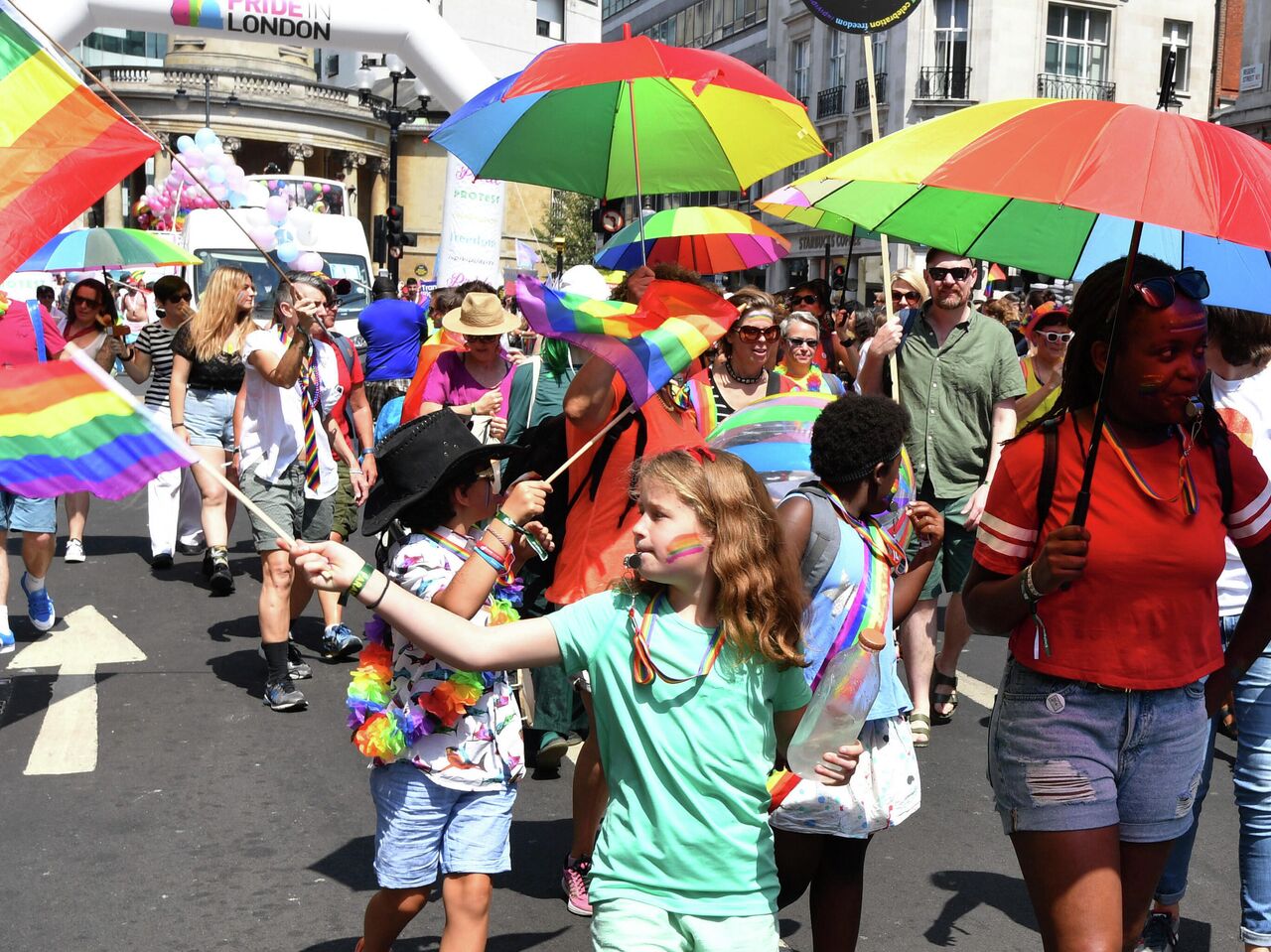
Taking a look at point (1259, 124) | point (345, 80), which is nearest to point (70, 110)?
point (1259, 124)

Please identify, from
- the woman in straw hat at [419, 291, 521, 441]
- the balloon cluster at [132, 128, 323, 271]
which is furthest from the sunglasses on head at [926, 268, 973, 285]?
the balloon cluster at [132, 128, 323, 271]

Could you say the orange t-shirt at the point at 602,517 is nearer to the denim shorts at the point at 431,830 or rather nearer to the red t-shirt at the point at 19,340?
the denim shorts at the point at 431,830

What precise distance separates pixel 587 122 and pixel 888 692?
3.09 meters

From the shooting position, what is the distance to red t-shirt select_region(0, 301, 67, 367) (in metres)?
3.95

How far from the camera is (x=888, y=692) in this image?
365cm

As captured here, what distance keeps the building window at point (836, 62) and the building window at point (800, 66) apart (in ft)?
5.26

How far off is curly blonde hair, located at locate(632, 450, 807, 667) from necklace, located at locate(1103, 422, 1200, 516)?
77 cm

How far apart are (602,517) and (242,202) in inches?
474

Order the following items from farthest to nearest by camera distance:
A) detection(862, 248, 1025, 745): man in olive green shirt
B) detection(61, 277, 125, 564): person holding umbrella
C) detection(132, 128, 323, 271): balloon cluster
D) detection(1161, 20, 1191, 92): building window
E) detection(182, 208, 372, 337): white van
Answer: detection(1161, 20, 1191, 92): building window, detection(182, 208, 372, 337): white van, detection(132, 128, 323, 271): balloon cluster, detection(61, 277, 125, 564): person holding umbrella, detection(862, 248, 1025, 745): man in olive green shirt

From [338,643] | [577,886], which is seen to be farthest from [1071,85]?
[577,886]

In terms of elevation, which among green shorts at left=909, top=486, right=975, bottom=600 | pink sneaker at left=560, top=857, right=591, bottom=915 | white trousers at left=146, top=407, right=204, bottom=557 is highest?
green shorts at left=909, top=486, right=975, bottom=600

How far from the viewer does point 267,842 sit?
204 inches

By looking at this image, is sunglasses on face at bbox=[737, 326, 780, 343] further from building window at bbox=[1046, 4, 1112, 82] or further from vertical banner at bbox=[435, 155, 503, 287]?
building window at bbox=[1046, 4, 1112, 82]

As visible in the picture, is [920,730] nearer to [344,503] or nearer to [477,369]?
[477,369]
